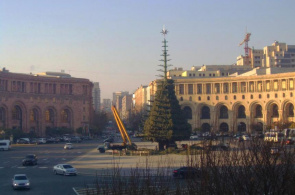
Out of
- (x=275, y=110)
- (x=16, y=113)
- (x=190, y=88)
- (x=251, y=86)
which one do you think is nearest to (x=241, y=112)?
(x=251, y=86)

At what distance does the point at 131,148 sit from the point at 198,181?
1310 inches

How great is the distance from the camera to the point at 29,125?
252ft

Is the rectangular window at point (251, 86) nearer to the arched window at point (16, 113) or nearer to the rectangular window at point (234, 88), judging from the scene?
the rectangular window at point (234, 88)

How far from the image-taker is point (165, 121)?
135 ft

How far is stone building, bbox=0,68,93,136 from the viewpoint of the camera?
241 ft

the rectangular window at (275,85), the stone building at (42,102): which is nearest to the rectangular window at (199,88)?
the rectangular window at (275,85)

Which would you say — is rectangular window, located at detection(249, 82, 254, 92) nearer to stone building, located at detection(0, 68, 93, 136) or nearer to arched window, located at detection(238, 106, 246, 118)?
arched window, located at detection(238, 106, 246, 118)

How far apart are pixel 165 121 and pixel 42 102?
148 feet

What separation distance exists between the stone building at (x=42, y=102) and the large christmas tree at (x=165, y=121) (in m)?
39.2

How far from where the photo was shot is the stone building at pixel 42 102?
73375 mm

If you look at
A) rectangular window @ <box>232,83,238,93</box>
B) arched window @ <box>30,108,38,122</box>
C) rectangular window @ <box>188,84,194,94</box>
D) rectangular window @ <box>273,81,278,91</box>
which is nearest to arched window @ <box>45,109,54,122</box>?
arched window @ <box>30,108,38,122</box>

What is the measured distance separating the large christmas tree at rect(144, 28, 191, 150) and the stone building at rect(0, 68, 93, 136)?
39179mm

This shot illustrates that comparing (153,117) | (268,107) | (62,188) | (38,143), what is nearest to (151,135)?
(153,117)

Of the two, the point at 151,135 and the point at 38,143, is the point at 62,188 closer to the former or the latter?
the point at 151,135
